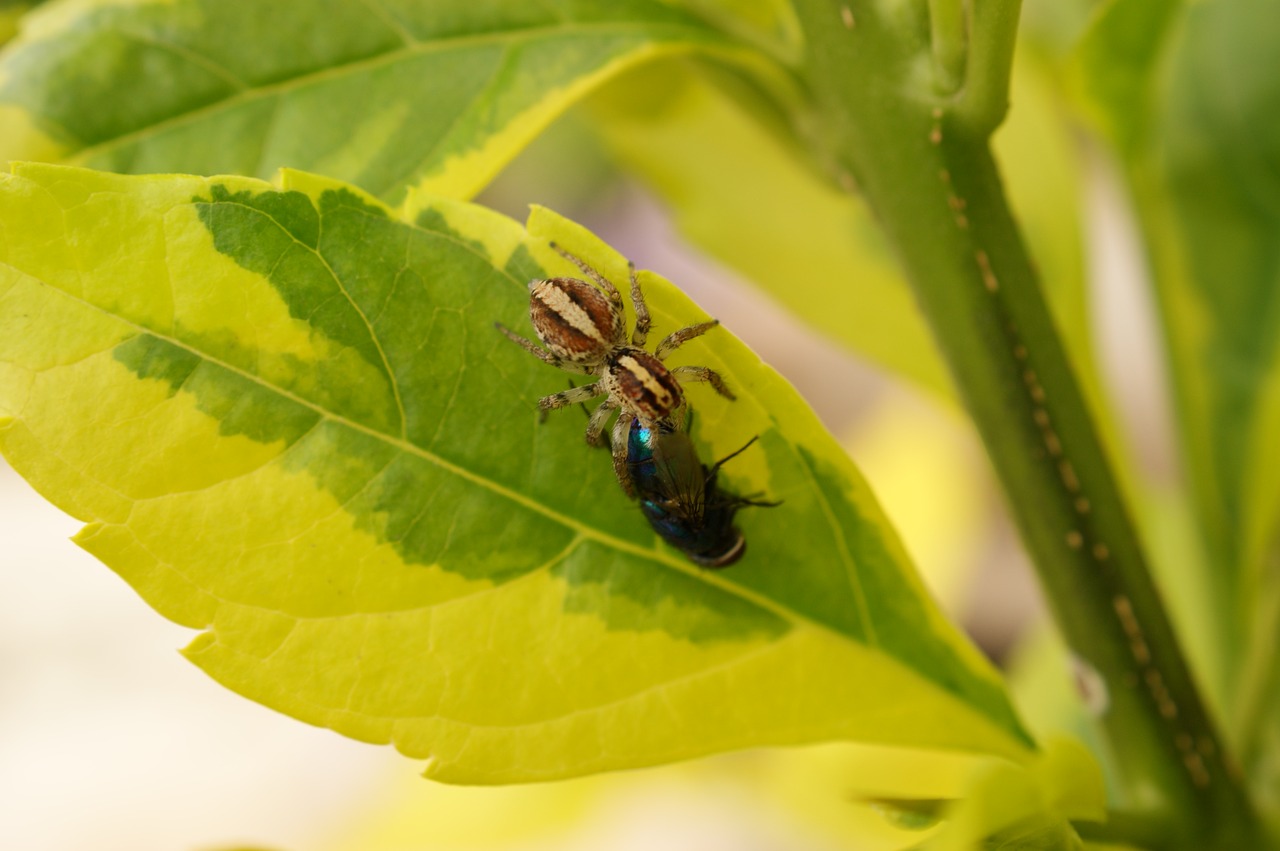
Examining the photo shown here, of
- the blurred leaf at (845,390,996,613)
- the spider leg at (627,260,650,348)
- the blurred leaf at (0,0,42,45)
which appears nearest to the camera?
the spider leg at (627,260,650,348)

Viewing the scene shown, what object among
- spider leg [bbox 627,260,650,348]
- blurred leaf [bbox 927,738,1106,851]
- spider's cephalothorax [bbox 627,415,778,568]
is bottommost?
blurred leaf [bbox 927,738,1106,851]

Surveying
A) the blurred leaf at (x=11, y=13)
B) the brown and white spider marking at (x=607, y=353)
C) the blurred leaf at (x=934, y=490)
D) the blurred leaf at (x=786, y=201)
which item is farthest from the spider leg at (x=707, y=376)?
the blurred leaf at (x=934, y=490)

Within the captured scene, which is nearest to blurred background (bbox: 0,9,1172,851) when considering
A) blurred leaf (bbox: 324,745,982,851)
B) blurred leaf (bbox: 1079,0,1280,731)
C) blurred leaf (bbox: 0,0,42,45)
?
blurred leaf (bbox: 324,745,982,851)

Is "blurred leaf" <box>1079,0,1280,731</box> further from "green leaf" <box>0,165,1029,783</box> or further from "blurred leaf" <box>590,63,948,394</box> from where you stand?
"green leaf" <box>0,165,1029,783</box>

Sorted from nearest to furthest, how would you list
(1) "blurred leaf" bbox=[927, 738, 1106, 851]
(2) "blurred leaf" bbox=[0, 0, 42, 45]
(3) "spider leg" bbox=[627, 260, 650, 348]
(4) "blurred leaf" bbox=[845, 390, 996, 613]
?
(1) "blurred leaf" bbox=[927, 738, 1106, 851], (3) "spider leg" bbox=[627, 260, 650, 348], (2) "blurred leaf" bbox=[0, 0, 42, 45], (4) "blurred leaf" bbox=[845, 390, 996, 613]

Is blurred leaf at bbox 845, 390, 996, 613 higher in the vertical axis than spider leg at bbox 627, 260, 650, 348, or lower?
higher

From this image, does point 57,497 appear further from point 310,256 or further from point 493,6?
point 493,6

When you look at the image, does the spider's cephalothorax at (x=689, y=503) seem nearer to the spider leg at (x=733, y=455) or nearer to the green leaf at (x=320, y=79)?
the spider leg at (x=733, y=455)

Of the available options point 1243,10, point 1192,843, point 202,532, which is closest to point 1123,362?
point 1243,10
